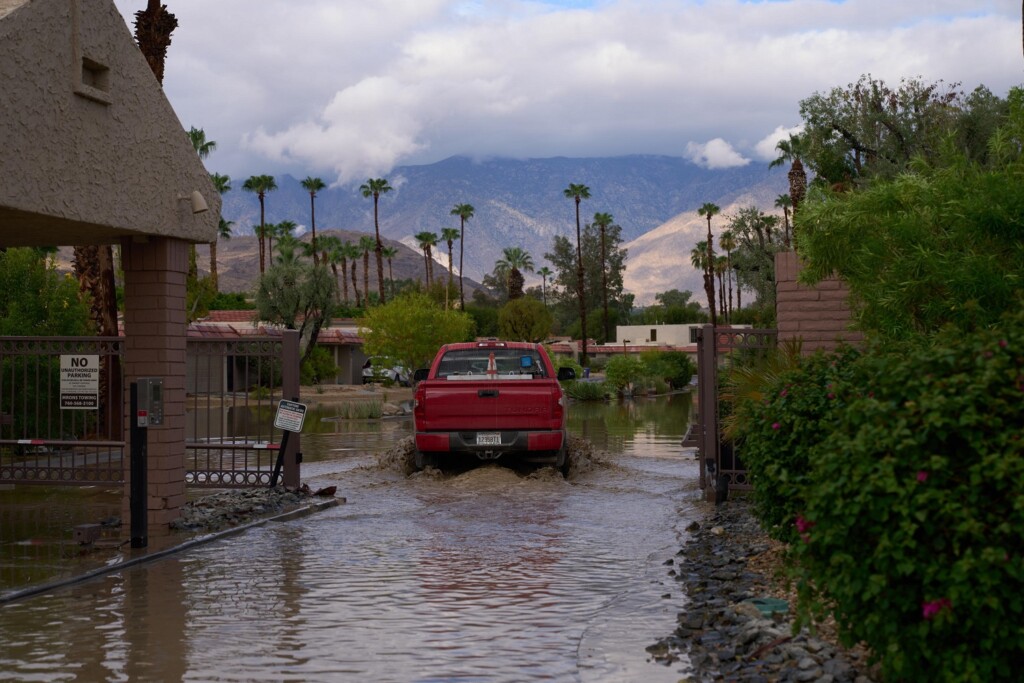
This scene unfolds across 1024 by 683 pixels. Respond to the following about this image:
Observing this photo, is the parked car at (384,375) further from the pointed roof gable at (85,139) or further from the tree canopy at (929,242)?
the tree canopy at (929,242)

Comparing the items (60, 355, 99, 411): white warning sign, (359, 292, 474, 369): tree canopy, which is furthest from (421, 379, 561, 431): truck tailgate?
(359, 292, 474, 369): tree canopy

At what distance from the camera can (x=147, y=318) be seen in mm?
12688

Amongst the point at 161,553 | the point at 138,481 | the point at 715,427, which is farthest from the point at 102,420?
the point at 161,553

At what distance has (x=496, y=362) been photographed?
61.2ft

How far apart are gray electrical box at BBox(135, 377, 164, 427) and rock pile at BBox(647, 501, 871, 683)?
17.1 ft

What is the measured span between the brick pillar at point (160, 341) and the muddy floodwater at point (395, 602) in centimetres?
108

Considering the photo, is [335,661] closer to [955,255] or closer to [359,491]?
[955,255]

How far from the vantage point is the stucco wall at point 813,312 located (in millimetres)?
14094

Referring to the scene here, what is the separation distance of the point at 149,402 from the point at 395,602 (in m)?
4.10

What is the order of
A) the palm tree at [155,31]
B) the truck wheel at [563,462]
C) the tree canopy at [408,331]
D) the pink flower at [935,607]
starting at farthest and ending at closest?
the tree canopy at [408,331]
the palm tree at [155,31]
the truck wheel at [563,462]
the pink flower at [935,607]

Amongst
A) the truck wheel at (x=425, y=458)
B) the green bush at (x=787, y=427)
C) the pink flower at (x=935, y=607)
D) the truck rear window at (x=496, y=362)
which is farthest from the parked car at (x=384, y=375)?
the pink flower at (x=935, y=607)

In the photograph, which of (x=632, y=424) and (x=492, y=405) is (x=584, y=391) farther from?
(x=492, y=405)

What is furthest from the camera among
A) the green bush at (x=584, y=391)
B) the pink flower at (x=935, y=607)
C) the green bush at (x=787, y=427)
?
the green bush at (x=584, y=391)

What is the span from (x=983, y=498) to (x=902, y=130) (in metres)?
42.3
